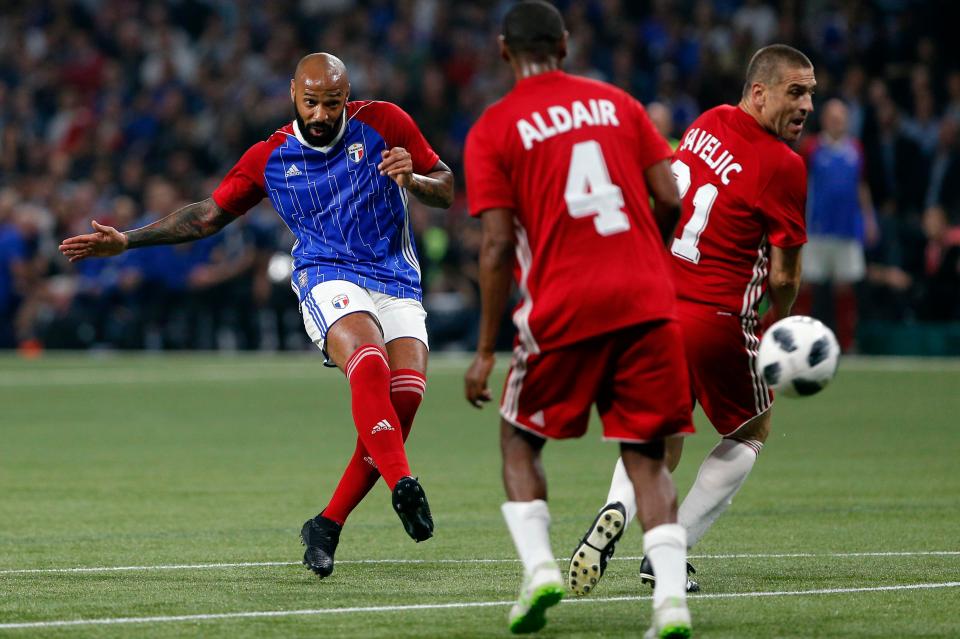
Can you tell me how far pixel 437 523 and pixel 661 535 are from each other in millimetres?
3749

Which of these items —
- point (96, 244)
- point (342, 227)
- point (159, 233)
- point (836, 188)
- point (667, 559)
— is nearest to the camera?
point (667, 559)

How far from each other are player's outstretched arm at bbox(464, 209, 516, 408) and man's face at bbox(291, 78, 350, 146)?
232 cm

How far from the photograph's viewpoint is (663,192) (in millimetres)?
6090

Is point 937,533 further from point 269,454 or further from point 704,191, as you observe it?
point 269,454

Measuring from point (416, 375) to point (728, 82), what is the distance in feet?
50.7

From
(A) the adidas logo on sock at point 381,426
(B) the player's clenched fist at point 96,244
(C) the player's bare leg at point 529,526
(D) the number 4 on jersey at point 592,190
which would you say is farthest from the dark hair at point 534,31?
(B) the player's clenched fist at point 96,244

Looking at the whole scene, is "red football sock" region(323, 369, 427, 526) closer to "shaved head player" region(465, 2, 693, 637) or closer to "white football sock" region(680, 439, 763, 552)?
"white football sock" region(680, 439, 763, 552)

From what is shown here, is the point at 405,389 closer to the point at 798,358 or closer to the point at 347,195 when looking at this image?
the point at 347,195

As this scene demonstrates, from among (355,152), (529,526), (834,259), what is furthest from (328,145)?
(834,259)

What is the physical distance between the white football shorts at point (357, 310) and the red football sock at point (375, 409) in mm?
297

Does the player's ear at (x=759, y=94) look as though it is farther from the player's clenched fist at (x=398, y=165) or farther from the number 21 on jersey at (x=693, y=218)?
the player's clenched fist at (x=398, y=165)

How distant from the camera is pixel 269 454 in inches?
519

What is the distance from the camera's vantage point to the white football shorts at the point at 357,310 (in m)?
7.99

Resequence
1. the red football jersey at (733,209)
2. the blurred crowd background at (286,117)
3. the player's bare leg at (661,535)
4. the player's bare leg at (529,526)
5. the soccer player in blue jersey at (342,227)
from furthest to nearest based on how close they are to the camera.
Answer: the blurred crowd background at (286,117) → the soccer player in blue jersey at (342,227) → the red football jersey at (733,209) → the player's bare leg at (529,526) → the player's bare leg at (661,535)
